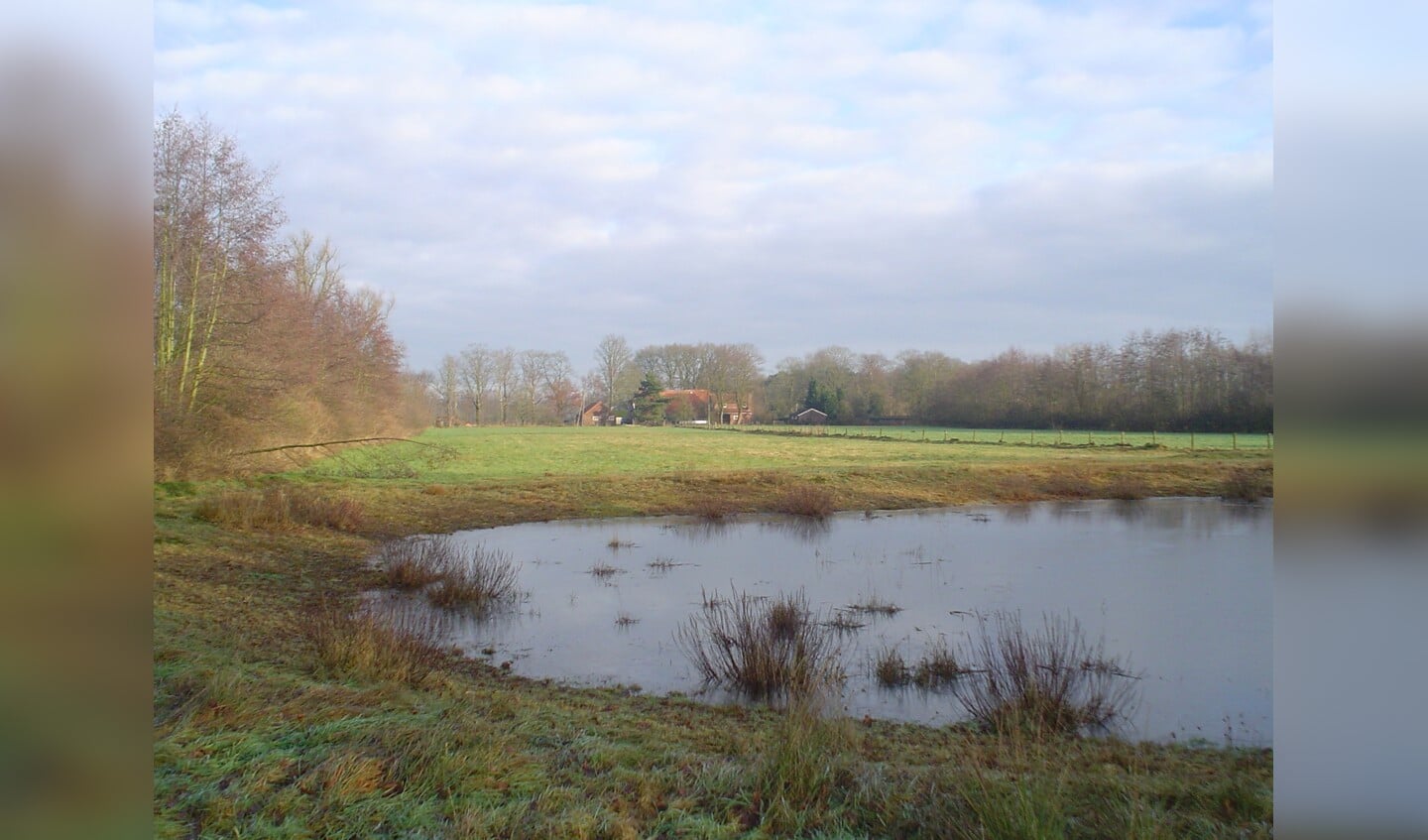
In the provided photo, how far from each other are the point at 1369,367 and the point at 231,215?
15.2 m

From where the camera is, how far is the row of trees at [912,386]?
12.2 feet

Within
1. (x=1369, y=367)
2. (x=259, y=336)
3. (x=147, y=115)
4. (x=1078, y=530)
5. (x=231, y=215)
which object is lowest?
(x=1078, y=530)

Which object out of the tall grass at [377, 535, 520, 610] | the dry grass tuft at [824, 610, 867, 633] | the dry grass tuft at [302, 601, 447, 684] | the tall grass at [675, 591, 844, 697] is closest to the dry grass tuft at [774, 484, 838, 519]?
the tall grass at [377, 535, 520, 610]

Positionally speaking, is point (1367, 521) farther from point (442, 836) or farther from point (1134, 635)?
point (1134, 635)

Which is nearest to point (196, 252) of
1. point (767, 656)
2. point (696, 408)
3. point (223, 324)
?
point (223, 324)

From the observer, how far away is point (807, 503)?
24328 mm

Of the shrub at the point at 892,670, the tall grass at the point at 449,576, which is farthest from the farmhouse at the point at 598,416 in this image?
the shrub at the point at 892,670

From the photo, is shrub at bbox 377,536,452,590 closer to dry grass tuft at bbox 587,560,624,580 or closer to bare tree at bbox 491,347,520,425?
dry grass tuft at bbox 587,560,624,580

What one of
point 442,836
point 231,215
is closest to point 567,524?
point 231,215

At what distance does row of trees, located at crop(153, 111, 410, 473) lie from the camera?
1192 centimetres

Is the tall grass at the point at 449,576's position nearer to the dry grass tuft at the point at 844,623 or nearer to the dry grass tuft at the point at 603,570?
the dry grass tuft at the point at 603,570

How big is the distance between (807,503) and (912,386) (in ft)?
33.1

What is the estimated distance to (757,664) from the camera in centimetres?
822

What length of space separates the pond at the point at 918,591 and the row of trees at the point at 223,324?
5228 mm
